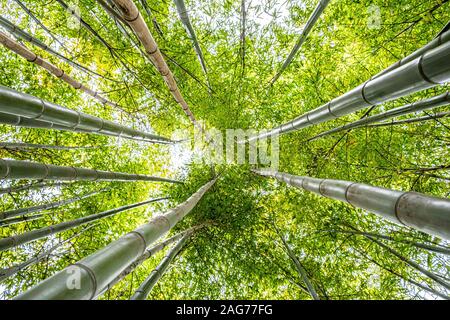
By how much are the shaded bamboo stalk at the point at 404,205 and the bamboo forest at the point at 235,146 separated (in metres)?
0.05

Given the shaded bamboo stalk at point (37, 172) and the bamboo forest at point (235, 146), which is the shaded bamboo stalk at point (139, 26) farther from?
the shaded bamboo stalk at point (37, 172)

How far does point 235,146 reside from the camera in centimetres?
633

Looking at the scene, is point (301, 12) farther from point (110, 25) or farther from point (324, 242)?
point (324, 242)

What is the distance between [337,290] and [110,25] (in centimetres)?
567

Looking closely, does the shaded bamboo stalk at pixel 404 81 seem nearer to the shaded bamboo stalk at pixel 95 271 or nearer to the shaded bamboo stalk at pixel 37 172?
the shaded bamboo stalk at pixel 95 271

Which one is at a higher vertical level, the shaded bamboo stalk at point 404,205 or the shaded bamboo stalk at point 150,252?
the shaded bamboo stalk at point 404,205

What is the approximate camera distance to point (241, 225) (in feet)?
15.7

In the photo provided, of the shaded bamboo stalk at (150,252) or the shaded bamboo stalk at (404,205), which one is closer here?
the shaded bamboo stalk at (404,205)

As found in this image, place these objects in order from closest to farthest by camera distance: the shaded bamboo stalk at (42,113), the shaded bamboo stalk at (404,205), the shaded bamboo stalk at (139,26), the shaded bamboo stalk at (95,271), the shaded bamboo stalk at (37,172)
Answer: the shaded bamboo stalk at (95,271), the shaded bamboo stalk at (404,205), the shaded bamboo stalk at (139,26), the shaded bamboo stalk at (42,113), the shaded bamboo stalk at (37,172)

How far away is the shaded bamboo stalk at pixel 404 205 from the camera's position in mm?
1154

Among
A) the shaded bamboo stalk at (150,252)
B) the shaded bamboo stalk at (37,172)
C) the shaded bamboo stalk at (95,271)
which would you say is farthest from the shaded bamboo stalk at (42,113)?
the shaded bamboo stalk at (150,252)

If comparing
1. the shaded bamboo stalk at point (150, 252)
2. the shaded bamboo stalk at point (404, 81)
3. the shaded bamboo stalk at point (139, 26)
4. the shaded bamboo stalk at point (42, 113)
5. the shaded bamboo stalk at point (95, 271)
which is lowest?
the shaded bamboo stalk at point (150, 252)

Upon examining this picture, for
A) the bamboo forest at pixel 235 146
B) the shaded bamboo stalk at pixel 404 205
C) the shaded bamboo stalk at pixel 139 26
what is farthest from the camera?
the bamboo forest at pixel 235 146
